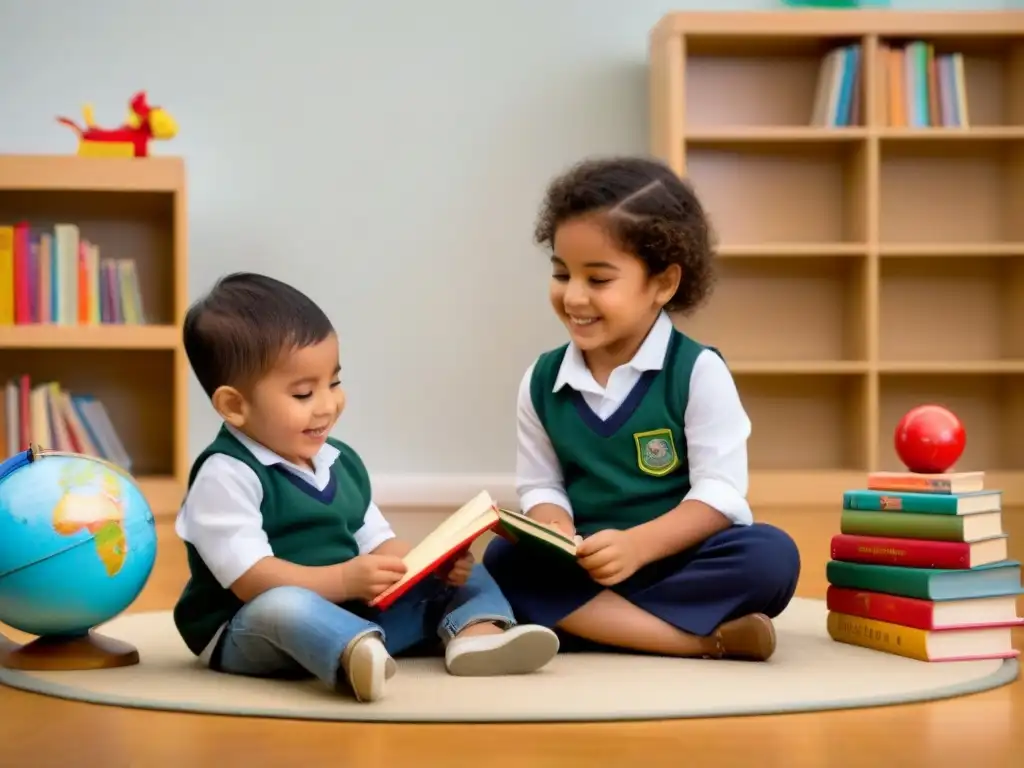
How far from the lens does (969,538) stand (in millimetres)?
1827

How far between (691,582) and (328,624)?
1.76ft

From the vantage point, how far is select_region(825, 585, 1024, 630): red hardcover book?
1824 millimetres

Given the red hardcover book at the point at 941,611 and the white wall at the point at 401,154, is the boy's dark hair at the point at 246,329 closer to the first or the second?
the red hardcover book at the point at 941,611

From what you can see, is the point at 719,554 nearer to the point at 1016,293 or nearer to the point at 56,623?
the point at 56,623

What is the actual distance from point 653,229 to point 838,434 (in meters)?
1.94

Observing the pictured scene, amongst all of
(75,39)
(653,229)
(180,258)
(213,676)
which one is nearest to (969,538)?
(653,229)

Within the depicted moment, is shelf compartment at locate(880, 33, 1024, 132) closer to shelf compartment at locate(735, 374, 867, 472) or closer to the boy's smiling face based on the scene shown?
shelf compartment at locate(735, 374, 867, 472)

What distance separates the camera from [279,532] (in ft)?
5.75

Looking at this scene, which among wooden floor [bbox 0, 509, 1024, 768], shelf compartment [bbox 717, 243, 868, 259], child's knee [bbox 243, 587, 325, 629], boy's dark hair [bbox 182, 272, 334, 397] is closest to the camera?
wooden floor [bbox 0, 509, 1024, 768]

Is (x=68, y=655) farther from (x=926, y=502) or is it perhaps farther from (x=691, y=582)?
(x=926, y=502)

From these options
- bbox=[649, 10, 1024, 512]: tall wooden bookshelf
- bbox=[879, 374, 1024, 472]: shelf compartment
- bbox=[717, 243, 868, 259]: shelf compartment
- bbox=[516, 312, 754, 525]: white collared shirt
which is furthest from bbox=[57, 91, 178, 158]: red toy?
bbox=[879, 374, 1024, 472]: shelf compartment

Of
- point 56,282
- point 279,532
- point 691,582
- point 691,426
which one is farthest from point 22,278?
point 691,582

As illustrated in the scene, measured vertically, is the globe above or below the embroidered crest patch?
below

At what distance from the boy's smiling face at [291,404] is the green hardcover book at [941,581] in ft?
2.48
